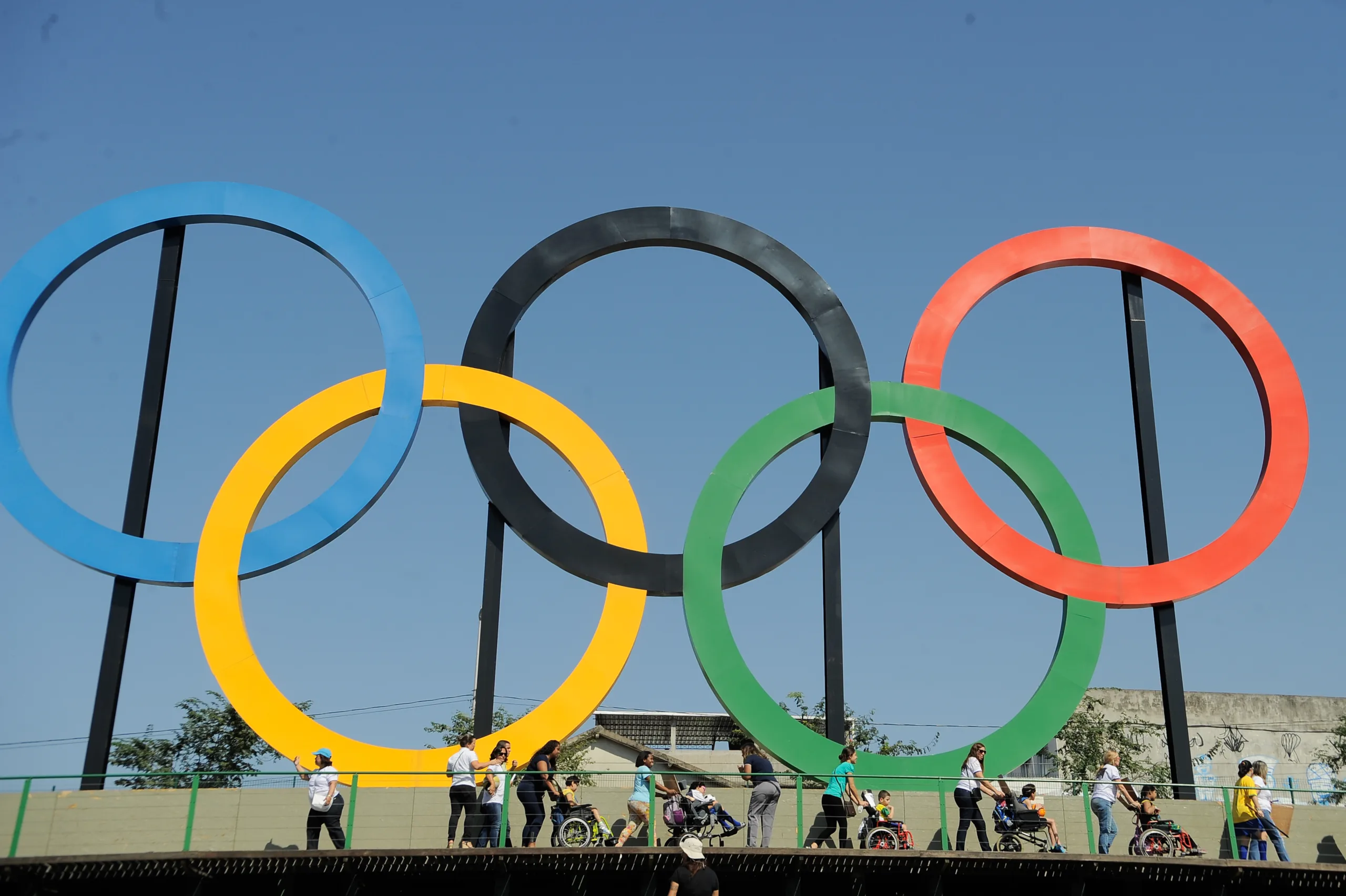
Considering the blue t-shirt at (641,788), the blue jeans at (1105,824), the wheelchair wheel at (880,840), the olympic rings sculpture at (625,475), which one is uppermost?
the olympic rings sculpture at (625,475)

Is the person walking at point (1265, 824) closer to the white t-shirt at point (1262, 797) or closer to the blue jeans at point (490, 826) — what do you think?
the white t-shirt at point (1262, 797)

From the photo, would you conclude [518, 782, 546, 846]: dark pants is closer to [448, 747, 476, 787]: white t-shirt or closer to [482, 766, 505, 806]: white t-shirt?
[482, 766, 505, 806]: white t-shirt

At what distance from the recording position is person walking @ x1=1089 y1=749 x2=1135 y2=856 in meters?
18.2

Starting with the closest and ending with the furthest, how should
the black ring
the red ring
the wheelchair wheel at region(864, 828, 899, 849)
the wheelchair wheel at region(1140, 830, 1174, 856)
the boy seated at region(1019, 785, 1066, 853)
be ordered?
the wheelchair wheel at region(864, 828, 899, 849) → the boy seated at region(1019, 785, 1066, 853) → the wheelchair wheel at region(1140, 830, 1174, 856) → the black ring → the red ring

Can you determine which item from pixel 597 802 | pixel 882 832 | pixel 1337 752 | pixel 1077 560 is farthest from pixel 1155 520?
pixel 1337 752

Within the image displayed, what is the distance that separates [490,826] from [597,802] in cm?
167

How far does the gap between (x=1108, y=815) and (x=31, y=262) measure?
1816 cm

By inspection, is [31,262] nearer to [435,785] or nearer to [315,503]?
[315,503]

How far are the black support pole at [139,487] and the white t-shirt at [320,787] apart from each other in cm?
387

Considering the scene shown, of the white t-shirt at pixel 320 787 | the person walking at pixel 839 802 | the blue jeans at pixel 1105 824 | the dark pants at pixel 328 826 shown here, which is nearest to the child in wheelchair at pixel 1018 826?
the blue jeans at pixel 1105 824

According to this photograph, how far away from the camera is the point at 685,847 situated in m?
14.1

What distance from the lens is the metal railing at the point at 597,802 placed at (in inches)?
655

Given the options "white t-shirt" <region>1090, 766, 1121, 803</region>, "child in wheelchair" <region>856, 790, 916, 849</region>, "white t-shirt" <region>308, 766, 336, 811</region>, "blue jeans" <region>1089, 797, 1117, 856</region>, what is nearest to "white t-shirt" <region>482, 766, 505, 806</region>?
"white t-shirt" <region>308, 766, 336, 811</region>

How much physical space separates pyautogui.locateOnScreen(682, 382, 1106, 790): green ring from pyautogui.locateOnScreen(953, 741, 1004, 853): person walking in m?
0.43
